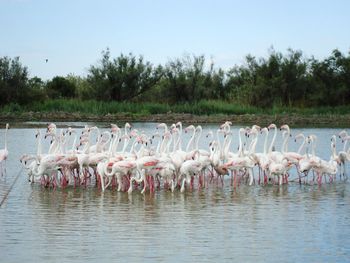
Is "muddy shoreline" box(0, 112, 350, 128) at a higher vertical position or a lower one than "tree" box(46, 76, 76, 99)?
lower

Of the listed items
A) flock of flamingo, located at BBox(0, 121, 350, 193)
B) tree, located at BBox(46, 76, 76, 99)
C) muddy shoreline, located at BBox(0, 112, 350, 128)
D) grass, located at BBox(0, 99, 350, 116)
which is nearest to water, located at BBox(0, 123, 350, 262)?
flock of flamingo, located at BBox(0, 121, 350, 193)

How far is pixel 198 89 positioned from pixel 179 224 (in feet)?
149

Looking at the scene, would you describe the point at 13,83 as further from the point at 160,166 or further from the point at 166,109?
the point at 160,166

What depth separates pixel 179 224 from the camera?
12.2 meters

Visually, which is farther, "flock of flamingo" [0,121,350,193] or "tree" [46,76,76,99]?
"tree" [46,76,76,99]

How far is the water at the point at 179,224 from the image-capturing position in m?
10.1

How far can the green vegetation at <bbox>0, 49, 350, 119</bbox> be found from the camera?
5006cm

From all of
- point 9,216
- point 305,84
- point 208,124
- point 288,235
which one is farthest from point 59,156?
point 305,84

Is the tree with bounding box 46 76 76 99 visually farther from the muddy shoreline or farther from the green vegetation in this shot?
the muddy shoreline

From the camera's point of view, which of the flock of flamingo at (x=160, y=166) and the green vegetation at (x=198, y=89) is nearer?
the flock of flamingo at (x=160, y=166)

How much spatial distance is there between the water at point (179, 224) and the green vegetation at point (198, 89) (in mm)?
33132

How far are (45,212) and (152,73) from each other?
156ft

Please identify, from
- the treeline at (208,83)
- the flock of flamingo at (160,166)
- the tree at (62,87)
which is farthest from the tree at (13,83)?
the flock of flamingo at (160,166)

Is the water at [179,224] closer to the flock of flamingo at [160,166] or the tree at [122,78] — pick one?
the flock of flamingo at [160,166]
